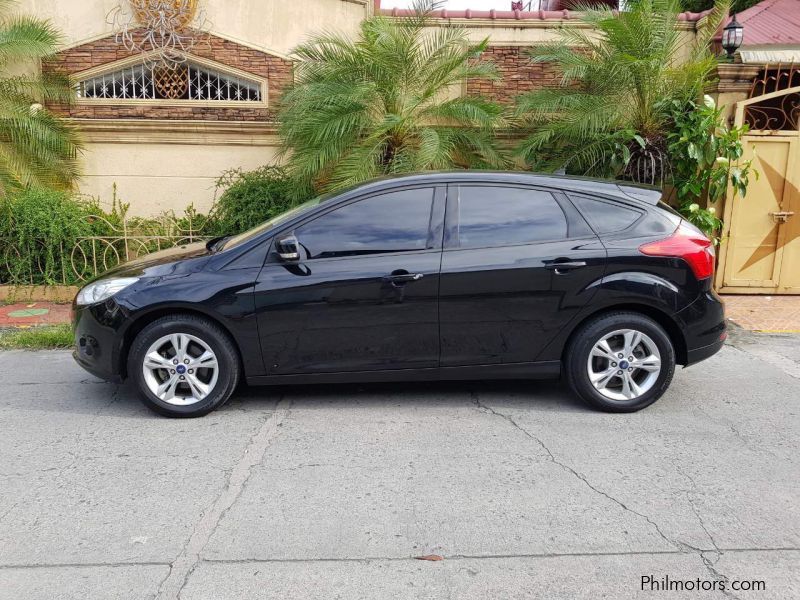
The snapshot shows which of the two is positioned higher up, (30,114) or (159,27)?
(159,27)

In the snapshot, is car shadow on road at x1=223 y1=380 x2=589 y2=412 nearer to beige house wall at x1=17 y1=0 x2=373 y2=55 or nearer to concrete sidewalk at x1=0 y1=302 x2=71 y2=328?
concrete sidewalk at x1=0 y1=302 x2=71 y2=328

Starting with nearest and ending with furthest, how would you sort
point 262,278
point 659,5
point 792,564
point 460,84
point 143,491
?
1. point 792,564
2. point 143,491
3. point 262,278
4. point 659,5
5. point 460,84

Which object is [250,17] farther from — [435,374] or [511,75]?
[435,374]

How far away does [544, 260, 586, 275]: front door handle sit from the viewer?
4.93m

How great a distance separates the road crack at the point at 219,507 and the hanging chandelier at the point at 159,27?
→ 6.74m

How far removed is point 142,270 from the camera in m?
5.06

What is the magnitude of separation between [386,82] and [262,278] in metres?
4.65

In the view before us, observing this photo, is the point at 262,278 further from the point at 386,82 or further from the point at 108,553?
the point at 386,82

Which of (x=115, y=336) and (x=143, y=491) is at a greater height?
(x=115, y=336)

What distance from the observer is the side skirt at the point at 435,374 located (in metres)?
4.98

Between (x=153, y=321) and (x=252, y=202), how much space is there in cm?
460

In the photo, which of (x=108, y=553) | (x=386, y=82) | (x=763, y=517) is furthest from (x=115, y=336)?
(x=386, y=82)

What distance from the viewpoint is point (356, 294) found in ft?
15.9

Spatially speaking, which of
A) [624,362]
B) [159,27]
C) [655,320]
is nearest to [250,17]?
[159,27]
